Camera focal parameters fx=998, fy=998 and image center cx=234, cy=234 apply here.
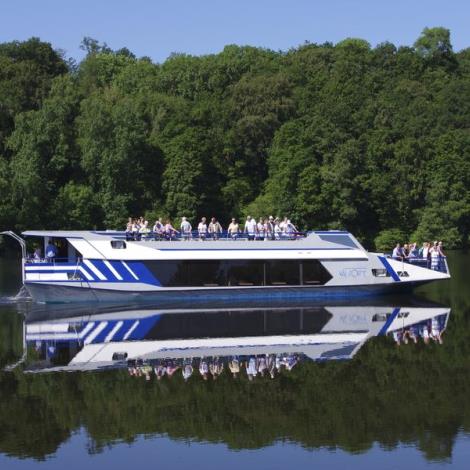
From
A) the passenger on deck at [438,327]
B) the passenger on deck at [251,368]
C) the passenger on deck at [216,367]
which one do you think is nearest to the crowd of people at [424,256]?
the passenger on deck at [438,327]

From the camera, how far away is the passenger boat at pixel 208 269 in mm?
42281

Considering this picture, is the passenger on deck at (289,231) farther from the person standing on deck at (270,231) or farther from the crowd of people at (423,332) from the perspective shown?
the crowd of people at (423,332)

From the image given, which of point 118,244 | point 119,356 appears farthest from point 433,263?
point 119,356

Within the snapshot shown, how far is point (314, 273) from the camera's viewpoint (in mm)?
44625

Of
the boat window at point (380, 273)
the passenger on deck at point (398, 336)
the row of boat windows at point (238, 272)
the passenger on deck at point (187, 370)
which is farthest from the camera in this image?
the boat window at point (380, 273)

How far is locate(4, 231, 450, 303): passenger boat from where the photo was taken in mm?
42281

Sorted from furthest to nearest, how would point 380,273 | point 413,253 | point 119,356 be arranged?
point 413,253 → point 380,273 → point 119,356

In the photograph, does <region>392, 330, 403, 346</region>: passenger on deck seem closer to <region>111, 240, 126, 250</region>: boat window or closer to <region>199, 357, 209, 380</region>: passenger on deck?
<region>199, 357, 209, 380</region>: passenger on deck

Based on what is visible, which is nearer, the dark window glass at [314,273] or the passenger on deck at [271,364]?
the passenger on deck at [271,364]

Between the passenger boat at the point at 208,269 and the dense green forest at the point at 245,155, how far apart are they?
130 feet

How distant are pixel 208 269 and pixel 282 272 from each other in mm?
3362

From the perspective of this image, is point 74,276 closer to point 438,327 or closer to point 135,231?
point 135,231

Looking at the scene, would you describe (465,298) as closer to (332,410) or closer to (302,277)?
(302,277)

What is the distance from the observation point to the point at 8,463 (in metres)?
19.5
